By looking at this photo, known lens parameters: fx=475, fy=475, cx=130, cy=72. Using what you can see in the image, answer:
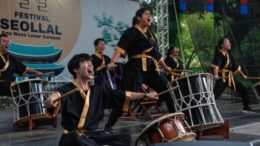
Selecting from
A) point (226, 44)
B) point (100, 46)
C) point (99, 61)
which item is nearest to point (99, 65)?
point (99, 61)

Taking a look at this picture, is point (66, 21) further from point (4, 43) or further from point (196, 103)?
point (196, 103)

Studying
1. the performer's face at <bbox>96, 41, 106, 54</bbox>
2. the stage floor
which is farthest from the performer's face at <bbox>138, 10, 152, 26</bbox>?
the performer's face at <bbox>96, 41, 106, 54</bbox>

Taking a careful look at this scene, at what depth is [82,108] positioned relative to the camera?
3.75m

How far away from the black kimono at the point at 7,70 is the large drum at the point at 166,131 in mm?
3929

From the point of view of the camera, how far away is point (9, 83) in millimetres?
7535

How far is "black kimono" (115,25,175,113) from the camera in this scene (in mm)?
6180

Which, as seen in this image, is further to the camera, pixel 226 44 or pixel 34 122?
pixel 226 44

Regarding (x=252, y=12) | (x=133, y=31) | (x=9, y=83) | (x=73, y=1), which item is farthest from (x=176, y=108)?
(x=73, y=1)

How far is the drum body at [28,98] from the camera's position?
279 inches

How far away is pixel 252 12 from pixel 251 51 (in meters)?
1.04

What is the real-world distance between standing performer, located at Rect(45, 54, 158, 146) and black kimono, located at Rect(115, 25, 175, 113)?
2.24 metres

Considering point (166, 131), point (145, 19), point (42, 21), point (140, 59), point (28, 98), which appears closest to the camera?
point (166, 131)

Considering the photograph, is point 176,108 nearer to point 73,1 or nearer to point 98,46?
point 98,46

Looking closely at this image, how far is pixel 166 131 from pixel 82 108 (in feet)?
2.87
